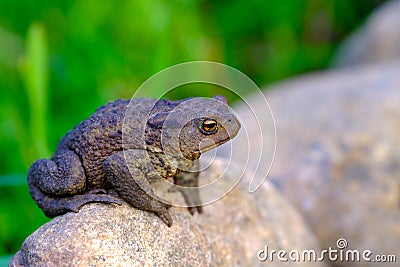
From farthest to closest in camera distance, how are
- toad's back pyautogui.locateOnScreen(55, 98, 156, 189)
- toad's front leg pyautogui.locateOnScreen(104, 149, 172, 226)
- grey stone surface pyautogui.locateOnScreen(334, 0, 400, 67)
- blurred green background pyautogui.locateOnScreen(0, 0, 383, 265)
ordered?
grey stone surface pyautogui.locateOnScreen(334, 0, 400, 67), blurred green background pyautogui.locateOnScreen(0, 0, 383, 265), toad's back pyautogui.locateOnScreen(55, 98, 156, 189), toad's front leg pyautogui.locateOnScreen(104, 149, 172, 226)

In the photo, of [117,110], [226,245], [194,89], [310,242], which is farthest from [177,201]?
[194,89]

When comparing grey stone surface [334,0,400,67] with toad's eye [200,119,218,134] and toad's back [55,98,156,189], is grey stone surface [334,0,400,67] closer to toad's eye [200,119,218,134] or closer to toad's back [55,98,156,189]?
toad's eye [200,119,218,134]

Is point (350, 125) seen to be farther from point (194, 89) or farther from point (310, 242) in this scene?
point (194, 89)

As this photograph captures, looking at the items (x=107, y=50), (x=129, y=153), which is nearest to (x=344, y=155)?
(x=129, y=153)

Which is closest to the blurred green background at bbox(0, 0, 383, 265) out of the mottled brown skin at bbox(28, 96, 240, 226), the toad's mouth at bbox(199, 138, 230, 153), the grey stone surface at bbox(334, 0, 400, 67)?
the grey stone surface at bbox(334, 0, 400, 67)

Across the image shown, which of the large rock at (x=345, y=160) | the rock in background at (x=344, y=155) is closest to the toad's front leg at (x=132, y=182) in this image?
the large rock at (x=345, y=160)

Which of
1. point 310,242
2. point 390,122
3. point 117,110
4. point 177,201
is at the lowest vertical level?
point 310,242

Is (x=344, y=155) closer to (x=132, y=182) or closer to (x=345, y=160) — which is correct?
(x=345, y=160)
